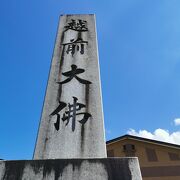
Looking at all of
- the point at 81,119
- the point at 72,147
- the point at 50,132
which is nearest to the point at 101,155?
the point at 72,147

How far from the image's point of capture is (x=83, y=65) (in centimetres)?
364

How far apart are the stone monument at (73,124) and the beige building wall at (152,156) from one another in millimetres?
12089

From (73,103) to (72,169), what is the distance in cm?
127

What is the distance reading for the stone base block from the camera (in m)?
1.91

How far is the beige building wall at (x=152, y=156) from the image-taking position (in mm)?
12695

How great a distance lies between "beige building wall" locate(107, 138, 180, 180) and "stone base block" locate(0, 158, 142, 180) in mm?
12584

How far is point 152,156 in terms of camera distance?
45.1 feet

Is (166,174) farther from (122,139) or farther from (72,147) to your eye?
(72,147)

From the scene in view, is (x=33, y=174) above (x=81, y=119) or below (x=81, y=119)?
below

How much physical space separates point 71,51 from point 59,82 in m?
0.93

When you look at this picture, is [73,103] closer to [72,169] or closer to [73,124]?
[73,124]

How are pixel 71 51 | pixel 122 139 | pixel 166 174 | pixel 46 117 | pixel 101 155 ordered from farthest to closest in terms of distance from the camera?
1. pixel 122 139
2. pixel 166 174
3. pixel 71 51
4. pixel 46 117
5. pixel 101 155

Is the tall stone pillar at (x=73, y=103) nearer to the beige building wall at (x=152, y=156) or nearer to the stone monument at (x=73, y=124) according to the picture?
the stone monument at (x=73, y=124)

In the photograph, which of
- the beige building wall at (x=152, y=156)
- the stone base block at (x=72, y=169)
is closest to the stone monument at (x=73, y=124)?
the stone base block at (x=72, y=169)
